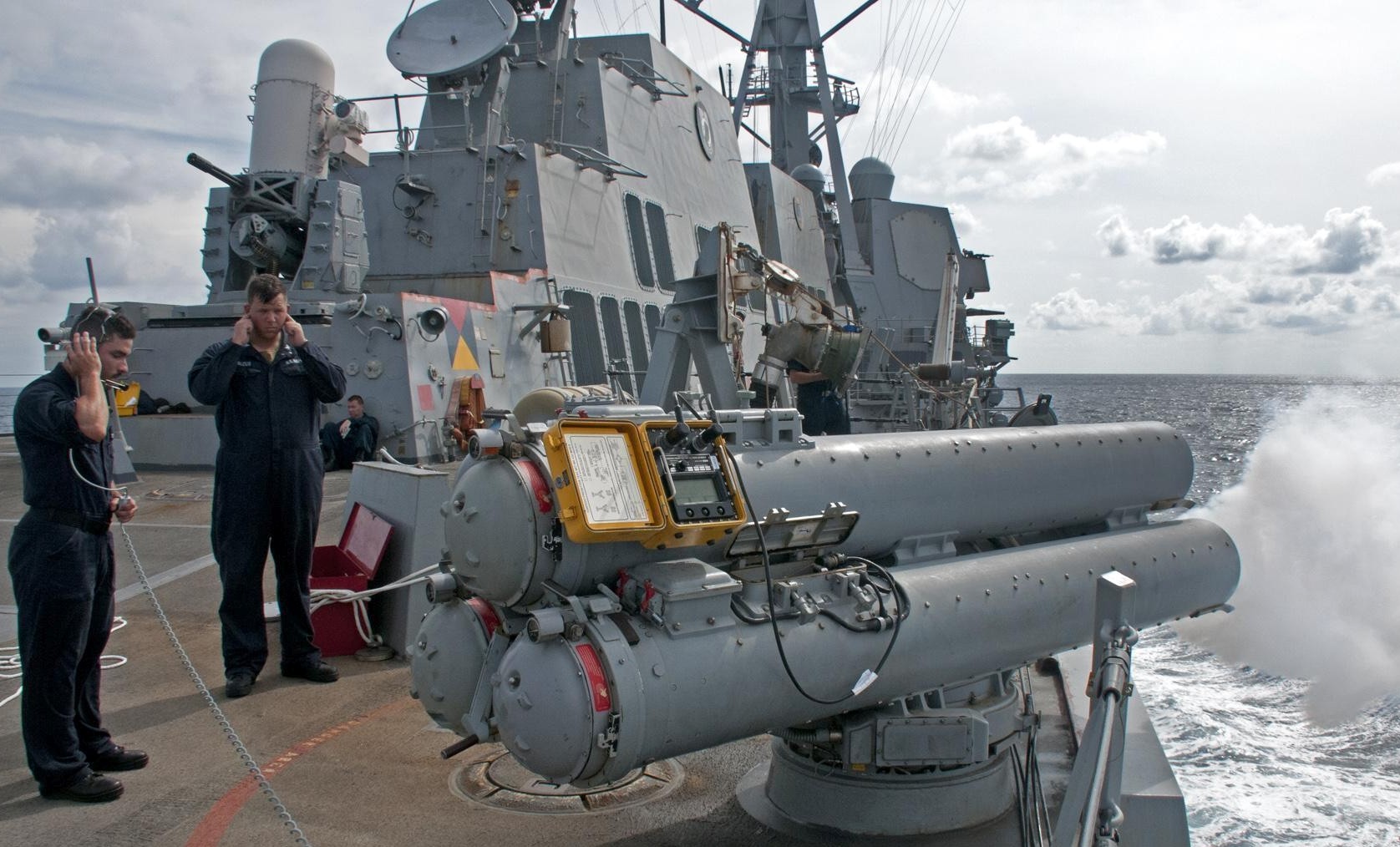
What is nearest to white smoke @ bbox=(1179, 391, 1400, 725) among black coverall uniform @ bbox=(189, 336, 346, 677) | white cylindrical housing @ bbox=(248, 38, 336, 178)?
black coverall uniform @ bbox=(189, 336, 346, 677)

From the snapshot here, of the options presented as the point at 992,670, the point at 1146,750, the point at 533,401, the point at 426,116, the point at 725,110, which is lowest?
the point at 1146,750

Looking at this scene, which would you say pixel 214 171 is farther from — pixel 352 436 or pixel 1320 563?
pixel 1320 563

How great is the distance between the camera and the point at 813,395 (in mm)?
10578

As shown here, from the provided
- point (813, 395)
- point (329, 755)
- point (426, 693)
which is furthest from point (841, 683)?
point (813, 395)

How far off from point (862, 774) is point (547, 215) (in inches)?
327

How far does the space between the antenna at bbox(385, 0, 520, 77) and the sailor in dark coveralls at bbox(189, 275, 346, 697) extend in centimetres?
798

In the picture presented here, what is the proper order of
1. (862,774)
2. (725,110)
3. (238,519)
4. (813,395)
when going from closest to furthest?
(862,774) → (238,519) → (813,395) → (725,110)

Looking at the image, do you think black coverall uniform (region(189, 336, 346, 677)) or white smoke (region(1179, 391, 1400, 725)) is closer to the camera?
black coverall uniform (region(189, 336, 346, 677))

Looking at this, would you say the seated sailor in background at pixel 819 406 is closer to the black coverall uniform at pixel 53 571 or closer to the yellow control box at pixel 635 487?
the yellow control box at pixel 635 487

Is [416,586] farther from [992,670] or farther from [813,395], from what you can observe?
[813,395]

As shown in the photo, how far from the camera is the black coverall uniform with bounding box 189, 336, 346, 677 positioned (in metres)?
4.53

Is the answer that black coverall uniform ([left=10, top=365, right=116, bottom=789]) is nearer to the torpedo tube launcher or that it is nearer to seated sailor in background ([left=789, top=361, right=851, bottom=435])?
the torpedo tube launcher

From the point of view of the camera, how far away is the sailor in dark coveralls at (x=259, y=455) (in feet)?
14.8

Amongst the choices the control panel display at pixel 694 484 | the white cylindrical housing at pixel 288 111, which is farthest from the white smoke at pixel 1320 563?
the white cylindrical housing at pixel 288 111
